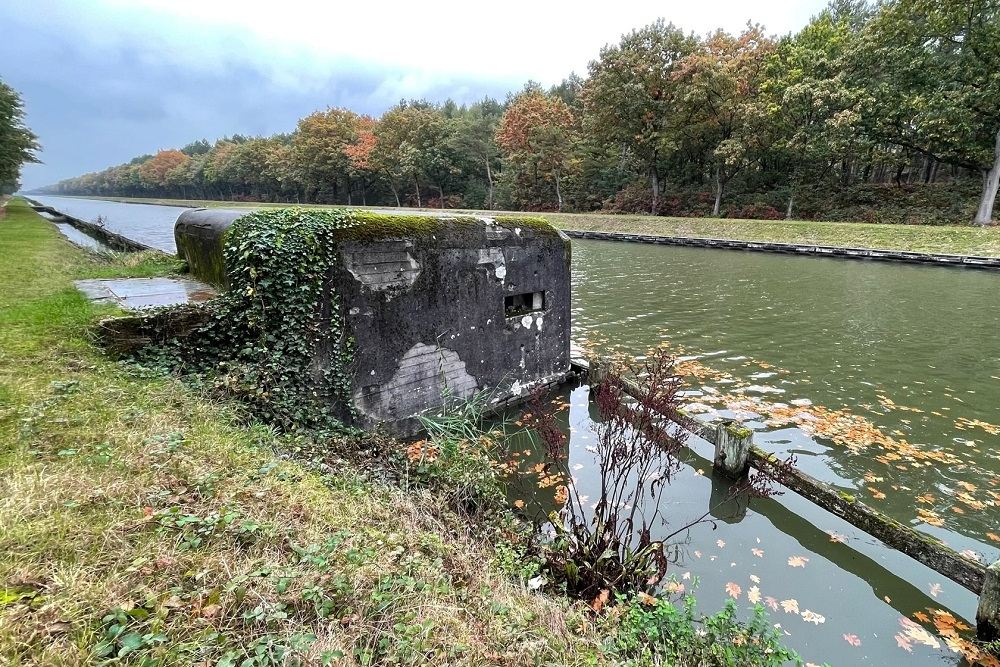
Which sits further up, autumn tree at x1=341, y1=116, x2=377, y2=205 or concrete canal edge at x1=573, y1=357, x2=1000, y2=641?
autumn tree at x1=341, y1=116, x2=377, y2=205

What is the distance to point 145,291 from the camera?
631 centimetres

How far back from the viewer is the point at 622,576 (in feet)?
12.4

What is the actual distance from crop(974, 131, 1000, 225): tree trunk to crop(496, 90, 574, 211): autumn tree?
2781 centimetres

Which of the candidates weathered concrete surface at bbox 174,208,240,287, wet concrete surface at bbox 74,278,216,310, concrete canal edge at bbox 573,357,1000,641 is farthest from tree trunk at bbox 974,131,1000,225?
wet concrete surface at bbox 74,278,216,310

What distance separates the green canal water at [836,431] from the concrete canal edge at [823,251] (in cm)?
415

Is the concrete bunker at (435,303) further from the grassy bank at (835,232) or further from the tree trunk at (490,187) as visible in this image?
the tree trunk at (490,187)

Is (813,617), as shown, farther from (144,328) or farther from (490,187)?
(490,187)

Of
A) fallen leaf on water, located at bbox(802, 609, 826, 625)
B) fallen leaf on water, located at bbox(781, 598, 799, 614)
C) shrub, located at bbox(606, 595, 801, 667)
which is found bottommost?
fallen leaf on water, located at bbox(802, 609, 826, 625)

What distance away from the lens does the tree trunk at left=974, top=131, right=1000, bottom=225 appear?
75.3ft

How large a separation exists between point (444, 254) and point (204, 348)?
120 inches

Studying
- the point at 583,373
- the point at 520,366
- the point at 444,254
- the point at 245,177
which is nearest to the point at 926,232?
the point at 583,373

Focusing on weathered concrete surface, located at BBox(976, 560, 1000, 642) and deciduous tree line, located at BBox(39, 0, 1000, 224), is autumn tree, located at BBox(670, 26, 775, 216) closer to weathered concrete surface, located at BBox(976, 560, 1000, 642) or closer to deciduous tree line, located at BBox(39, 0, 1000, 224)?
deciduous tree line, located at BBox(39, 0, 1000, 224)

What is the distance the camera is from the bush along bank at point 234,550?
211 centimetres

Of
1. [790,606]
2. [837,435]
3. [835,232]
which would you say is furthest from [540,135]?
[790,606]
